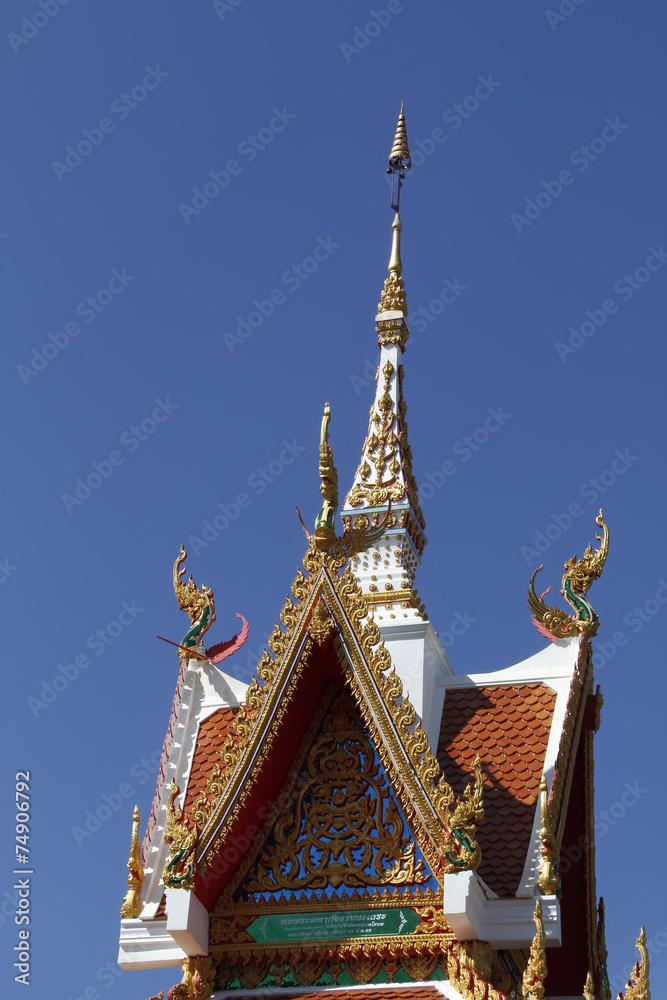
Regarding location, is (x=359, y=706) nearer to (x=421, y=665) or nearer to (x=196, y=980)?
(x=421, y=665)

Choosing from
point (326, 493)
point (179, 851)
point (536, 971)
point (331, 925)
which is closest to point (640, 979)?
point (536, 971)

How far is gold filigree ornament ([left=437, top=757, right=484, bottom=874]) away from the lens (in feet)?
42.3

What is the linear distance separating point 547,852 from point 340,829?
180 centimetres

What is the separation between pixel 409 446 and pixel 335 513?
3529 mm

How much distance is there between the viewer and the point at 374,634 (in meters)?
14.0

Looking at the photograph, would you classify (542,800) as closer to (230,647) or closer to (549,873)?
(549,873)

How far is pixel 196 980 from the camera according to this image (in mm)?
13508

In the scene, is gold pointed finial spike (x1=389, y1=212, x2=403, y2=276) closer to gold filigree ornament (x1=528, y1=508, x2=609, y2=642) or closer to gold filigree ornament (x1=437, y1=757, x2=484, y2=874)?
gold filigree ornament (x1=528, y1=508, x2=609, y2=642)

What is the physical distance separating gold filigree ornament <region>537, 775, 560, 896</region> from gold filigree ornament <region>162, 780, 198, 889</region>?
2.92 meters

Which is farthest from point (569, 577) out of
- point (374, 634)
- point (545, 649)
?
point (374, 634)

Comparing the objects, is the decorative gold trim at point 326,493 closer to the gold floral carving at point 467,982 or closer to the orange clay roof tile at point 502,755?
the orange clay roof tile at point 502,755

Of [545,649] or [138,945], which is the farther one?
[545,649]

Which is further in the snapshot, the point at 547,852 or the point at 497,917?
the point at 547,852

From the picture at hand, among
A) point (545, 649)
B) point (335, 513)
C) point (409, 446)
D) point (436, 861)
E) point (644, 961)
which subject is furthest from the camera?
point (409, 446)
